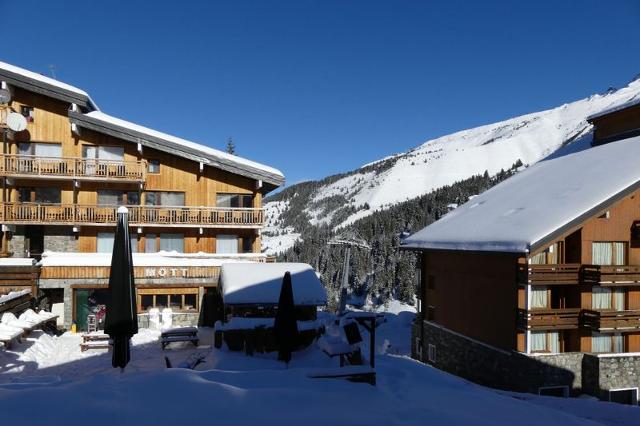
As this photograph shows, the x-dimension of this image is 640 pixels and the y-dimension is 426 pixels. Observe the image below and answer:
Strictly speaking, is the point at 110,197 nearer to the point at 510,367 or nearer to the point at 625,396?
the point at 510,367

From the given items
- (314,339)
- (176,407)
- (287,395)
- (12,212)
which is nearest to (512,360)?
(314,339)

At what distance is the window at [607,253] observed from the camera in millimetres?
17297

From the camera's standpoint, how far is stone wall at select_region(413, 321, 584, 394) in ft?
53.1

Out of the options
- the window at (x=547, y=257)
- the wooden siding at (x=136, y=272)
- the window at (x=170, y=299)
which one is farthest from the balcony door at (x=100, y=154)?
the window at (x=547, y=257)

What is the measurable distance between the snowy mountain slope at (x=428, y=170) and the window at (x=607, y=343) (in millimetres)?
107284

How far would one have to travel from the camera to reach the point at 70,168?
24219 millimetres

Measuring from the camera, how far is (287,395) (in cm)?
679

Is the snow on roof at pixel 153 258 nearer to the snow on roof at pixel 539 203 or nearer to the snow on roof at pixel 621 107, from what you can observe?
the snow on roof at pixel 539 203

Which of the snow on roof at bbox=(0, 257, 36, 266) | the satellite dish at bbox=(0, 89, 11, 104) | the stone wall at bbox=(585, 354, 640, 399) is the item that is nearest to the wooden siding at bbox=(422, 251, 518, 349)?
the stone wall at bbox=(585, 354, 640, 399)

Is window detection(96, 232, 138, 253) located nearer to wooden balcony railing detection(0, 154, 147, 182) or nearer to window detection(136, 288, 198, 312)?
wooden balcony railing detection(0, 154, 147, 182)

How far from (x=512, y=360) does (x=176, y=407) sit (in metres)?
14.6

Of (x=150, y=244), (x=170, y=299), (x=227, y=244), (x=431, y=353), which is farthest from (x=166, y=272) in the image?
(x=431, y=353)

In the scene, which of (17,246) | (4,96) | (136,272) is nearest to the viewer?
(136,272)

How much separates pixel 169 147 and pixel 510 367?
68.3 feet
